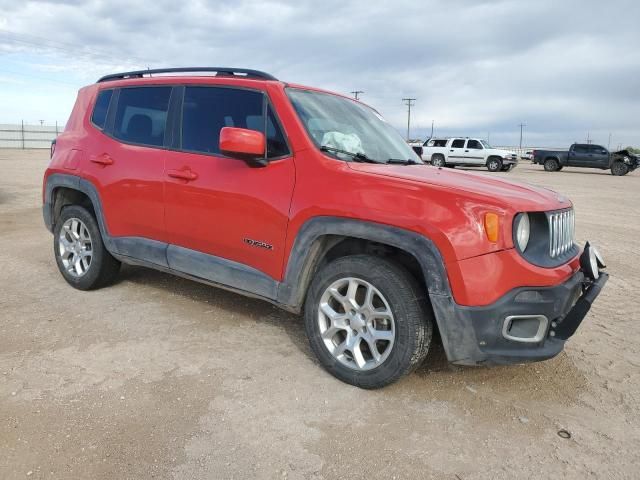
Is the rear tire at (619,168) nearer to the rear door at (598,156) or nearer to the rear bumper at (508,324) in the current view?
the rear door at (598,156)

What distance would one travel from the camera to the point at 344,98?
13.5ft

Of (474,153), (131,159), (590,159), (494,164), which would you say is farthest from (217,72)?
(590,159)

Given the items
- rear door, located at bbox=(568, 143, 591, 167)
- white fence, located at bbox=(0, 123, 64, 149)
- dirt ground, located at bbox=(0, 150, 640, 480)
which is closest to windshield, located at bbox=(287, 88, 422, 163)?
dirt ground, located at bbox=(0, 150, 640, 480)

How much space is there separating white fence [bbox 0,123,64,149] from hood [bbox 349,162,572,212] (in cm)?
4478

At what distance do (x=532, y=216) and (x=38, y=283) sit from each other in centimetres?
448

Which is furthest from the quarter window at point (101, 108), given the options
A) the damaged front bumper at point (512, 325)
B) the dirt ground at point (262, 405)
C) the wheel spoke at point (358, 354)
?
the damaged front bumper at point (512, 325)

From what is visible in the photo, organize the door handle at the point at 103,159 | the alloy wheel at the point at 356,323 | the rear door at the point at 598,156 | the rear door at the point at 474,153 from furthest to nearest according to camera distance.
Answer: the rear door at the point at 598,156
the rear door at the point at 474,153
the door handle at the point at 103,159
the alloy wheel at the point at 356,323

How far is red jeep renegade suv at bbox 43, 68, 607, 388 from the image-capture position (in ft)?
8.73

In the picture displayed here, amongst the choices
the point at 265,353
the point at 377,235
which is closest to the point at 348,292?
the point at 377,235

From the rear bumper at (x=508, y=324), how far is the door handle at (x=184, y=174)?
194 cm

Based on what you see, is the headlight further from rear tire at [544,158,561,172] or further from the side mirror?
rear tire at [544,158,561,172]

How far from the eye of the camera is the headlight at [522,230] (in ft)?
8.75

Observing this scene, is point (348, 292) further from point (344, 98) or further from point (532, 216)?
point (344, 98)

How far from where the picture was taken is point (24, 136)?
43.5 meters
